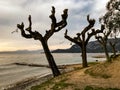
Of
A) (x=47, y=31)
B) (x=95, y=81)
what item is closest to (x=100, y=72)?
(x=95, y=81)

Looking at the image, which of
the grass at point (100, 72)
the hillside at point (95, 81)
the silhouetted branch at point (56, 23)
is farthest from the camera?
the silhouetted branch at point (56, 23)

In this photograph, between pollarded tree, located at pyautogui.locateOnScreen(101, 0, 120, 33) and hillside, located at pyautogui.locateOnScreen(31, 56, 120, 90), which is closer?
hillside, located at pyautogui.locateOnScreen(31, 56, 120, 90)

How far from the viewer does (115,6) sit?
4338cm

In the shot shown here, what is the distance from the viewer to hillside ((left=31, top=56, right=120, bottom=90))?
2378cm

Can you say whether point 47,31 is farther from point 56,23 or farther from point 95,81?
point 95,81

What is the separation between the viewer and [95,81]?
26406mm

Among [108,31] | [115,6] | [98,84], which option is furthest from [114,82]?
[108,31]

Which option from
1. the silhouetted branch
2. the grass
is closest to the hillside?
the grass

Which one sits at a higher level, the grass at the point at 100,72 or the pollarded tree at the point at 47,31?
the pollarded tree at the point at 47,31

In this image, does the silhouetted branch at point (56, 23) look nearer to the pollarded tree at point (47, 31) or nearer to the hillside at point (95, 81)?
the pollarded tree at point (47, 31)

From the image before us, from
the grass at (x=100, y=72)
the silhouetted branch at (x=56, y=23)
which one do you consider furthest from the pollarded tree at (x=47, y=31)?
the grass at (x=100, y=72)

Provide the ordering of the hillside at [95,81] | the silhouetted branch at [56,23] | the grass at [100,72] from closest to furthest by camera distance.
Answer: the hillside at [95,81]
the grass at [100,72]
the silhouetted branch at [56,23]

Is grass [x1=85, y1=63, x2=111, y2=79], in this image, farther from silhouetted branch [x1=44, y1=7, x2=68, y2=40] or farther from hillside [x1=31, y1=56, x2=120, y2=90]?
silhouetted branch [x1=44, y1=7, x2=68, y2=40]

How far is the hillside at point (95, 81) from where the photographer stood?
→ 2378 centimetres
